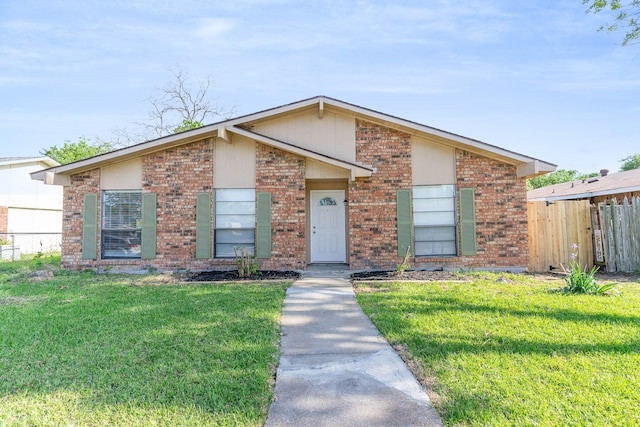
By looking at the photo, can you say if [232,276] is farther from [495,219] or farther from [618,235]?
[618,235]

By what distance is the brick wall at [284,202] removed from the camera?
30.3 feet

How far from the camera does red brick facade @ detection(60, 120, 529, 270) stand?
915 centimetres

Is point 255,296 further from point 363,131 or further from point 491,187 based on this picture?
point 491,187

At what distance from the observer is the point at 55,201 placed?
73.3ft

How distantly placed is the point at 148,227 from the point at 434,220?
7.56 metres

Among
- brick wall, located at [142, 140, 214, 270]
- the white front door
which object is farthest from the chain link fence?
the white front door

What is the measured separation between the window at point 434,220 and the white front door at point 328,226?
90.5 inches

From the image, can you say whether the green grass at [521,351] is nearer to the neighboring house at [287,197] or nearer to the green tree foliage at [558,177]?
the neighboring house at [287,197]

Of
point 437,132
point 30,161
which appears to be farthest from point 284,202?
point 30,161

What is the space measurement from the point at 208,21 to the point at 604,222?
12362mm

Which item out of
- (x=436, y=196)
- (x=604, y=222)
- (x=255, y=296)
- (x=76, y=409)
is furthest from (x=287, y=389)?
(x=604, y=222)

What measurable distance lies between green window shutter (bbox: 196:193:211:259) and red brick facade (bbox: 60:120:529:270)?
17cm

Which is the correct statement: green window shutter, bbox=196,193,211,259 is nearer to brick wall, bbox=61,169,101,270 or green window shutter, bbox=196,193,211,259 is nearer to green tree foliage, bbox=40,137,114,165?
brick wall, bbox=61,169,101,270

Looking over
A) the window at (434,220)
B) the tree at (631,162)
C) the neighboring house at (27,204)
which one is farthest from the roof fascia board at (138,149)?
the tree at (631,162)
